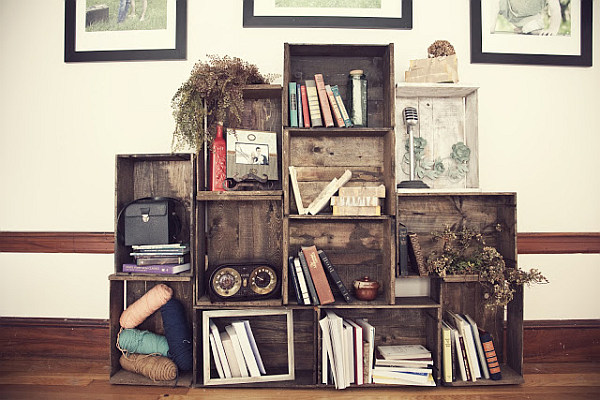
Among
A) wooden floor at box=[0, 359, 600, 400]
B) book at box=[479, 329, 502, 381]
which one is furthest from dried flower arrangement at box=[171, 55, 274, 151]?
book at box=[479, 329, 502, 381]

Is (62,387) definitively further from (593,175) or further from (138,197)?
(593,175)

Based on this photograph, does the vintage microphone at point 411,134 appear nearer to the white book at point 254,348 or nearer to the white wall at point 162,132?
the white wall at point 162,132

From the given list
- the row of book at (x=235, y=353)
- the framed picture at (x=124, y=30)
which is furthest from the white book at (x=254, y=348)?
the framed picture at (x=124, y=30)

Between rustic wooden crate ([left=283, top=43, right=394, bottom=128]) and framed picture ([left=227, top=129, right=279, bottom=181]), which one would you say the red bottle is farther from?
rustic wooden crate ([left=283, top=43, right=394, bottom=128])

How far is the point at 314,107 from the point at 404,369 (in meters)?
1.48

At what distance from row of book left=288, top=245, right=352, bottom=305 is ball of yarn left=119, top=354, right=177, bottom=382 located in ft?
2.60

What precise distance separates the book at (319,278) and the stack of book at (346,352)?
0.11 metres

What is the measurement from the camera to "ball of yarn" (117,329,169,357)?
2318 millimetres

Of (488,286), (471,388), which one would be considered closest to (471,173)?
(488,286)

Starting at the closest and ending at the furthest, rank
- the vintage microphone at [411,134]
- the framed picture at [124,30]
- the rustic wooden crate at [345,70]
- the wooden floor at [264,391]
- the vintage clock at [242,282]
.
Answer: the wooden floor at [264,391] → the vintage clock at [242,282] → the vintage microphone at [411,134] → the rustic wooden crate at [345,70] → the framed picture at [124,30]

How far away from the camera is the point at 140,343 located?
2.33 m

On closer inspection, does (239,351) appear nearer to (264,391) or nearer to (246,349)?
(246,349)

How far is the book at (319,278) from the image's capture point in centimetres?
219

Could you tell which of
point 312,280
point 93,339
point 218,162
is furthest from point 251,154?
point 93,339
